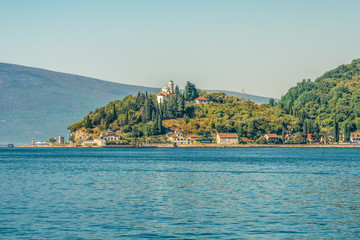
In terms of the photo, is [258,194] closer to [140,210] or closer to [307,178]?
[140,210]

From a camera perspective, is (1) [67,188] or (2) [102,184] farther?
(2) [102,184]

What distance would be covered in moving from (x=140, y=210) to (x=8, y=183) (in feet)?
74.1

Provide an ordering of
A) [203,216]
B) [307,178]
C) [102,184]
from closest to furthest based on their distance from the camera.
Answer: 1. [203,216]
2. [102,184]
3. [307,178]

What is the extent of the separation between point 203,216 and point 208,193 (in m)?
10.6

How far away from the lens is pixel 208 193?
133 ft

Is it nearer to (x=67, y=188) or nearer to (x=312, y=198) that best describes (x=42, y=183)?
(x=67, y=188)

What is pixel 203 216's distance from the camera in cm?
3011

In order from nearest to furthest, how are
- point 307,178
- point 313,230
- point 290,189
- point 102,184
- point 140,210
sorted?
1. point 313,230
2. point 140,210
3. point 290,189
4. point 102,184
5. point 307,178

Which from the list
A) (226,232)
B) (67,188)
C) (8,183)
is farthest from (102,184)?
(226,232)


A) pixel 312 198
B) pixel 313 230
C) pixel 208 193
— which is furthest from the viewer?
pixel 208 193

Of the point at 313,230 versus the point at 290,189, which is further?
the point at 290,189

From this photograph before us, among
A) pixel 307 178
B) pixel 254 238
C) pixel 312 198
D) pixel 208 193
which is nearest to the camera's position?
pixel 254 238

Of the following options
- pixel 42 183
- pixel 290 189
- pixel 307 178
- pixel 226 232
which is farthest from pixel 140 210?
pixel 307 178

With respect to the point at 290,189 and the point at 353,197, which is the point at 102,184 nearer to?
the point at 290,189
